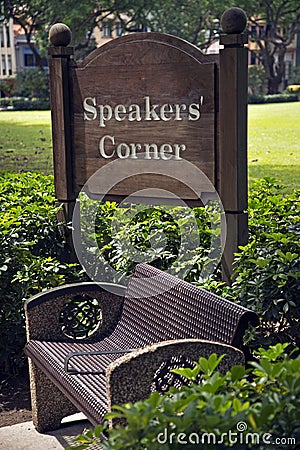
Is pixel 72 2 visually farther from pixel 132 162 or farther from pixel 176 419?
pixel 176 419

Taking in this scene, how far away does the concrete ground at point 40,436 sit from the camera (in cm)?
366

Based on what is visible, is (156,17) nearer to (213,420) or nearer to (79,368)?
(79,368)

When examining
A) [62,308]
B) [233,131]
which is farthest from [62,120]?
[62,308]

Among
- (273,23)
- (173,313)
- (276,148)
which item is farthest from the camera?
(273,23)

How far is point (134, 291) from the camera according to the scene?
3717 millimetres

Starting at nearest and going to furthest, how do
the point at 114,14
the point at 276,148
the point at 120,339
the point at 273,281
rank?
the point at 273,281 → the point at 120,339 → the point at 276,148 → the point at 114,14

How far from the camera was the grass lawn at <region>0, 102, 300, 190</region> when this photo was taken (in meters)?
13.6

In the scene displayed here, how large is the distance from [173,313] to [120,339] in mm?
516

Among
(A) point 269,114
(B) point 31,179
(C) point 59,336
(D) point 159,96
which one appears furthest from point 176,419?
(A) point 269,114

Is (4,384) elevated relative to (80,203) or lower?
lower

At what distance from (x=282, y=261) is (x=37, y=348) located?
128 cm

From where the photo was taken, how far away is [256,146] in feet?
55.2

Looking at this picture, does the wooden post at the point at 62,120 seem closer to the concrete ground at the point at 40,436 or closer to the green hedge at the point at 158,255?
the green hedge at the point at 158,255

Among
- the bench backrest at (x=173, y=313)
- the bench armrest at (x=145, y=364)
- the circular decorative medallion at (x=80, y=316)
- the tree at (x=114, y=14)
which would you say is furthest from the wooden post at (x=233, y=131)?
the tree at (x=114, y=14)
